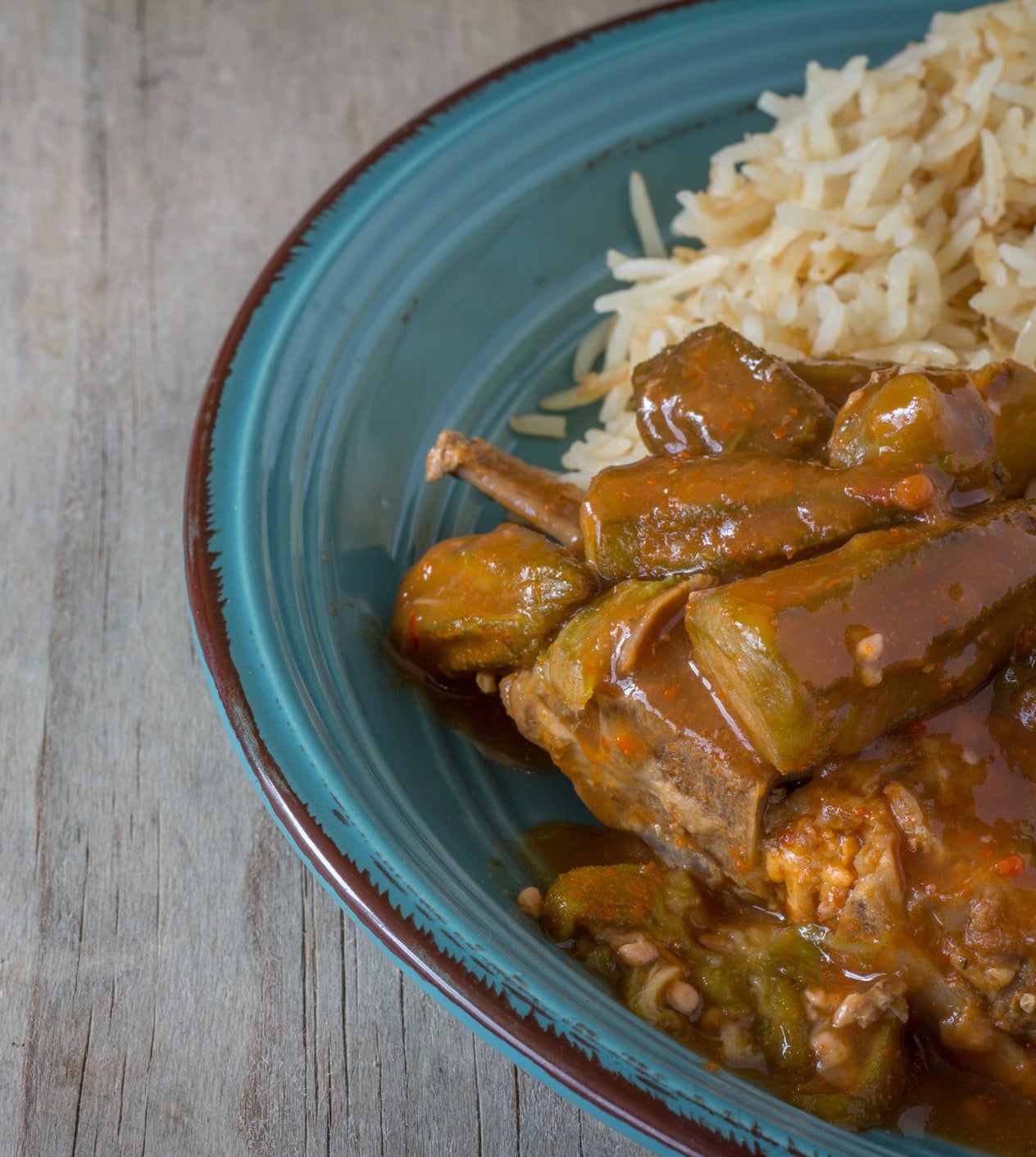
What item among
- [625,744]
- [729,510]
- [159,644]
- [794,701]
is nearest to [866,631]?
[794,701]

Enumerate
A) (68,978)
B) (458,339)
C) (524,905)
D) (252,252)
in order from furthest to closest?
(252,252)
(458,339)
(68,978)
(524,905)

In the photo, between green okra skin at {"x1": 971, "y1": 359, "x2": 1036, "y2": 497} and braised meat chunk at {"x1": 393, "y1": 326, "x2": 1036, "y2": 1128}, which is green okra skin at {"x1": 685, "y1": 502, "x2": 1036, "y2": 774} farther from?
green okra skin at {"x1": 971, "y1": 359, "x2": 1036, "y2": 497}

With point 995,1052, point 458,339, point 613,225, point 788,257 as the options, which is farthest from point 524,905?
point 613,225

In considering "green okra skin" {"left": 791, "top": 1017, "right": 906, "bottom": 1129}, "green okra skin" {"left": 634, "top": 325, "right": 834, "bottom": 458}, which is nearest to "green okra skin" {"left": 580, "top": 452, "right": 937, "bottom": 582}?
"green okra skin" {"left": 634, "top": 325, "right": 834, "bottom": 458}

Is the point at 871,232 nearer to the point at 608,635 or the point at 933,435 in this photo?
the point at 933,435

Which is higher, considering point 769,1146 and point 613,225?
point 613,225

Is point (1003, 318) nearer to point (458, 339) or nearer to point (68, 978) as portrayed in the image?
point (458, 339)

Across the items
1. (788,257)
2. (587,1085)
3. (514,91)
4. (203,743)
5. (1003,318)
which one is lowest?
(587,1085)
